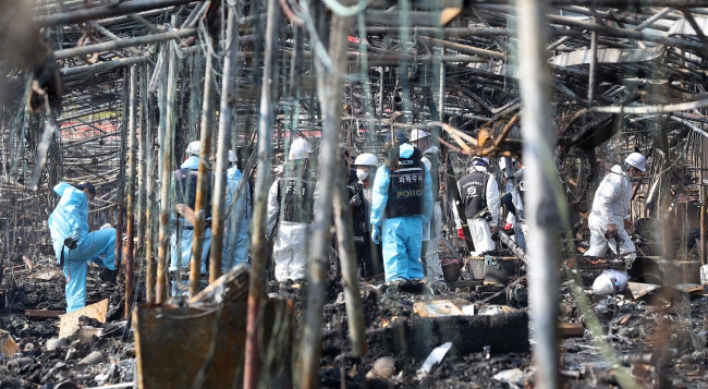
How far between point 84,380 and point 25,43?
3.55m

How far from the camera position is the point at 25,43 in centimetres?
464

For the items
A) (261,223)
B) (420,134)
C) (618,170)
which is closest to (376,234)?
(420,134)

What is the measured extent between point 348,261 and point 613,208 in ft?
32.1

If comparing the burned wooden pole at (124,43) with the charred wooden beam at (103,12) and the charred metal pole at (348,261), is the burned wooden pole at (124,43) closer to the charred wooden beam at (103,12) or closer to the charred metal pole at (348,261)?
the charred wooden beam at (103,12)

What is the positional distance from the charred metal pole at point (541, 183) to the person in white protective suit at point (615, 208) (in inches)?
418

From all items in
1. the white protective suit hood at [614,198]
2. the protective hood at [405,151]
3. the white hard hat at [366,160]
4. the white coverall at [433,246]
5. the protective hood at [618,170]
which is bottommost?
the white coverall at [433,246]

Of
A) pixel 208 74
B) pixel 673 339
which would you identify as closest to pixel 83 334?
pixel 208 74

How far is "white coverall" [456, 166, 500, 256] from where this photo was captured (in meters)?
13.5

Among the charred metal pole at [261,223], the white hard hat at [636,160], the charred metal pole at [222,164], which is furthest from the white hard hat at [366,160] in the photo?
the charred metal pole at [261,223]

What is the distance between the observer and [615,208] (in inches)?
512

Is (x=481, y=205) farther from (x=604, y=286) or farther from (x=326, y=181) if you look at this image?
(x=326, y=181)

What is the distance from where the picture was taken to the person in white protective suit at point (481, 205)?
13500 mm

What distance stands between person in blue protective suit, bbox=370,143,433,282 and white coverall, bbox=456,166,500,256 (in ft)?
9.28

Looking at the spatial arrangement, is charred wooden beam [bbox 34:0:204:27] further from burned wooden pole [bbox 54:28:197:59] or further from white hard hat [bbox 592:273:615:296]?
white hard hat [bbox 592:273:615:296]
